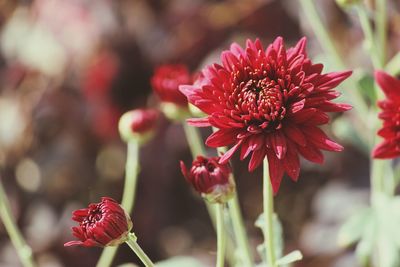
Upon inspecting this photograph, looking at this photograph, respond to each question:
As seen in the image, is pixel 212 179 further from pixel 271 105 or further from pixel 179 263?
pixel 179 263

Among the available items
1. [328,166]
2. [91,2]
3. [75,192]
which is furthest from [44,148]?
[328,166]

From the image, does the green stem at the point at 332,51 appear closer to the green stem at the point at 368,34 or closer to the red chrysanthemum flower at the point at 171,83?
the green stem at the point at 368,34

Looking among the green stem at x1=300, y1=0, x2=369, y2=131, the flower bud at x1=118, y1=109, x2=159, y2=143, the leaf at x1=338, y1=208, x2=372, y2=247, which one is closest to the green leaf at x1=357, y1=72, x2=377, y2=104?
the green stem at x1=300, y1=0, x2=369, y2=131

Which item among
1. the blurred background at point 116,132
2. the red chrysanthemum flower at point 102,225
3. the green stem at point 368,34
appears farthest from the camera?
the blurred background at point 116,132

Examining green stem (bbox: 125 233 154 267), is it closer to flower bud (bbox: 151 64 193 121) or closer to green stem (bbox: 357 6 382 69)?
flower bud (bbox: 151 64 193 121)

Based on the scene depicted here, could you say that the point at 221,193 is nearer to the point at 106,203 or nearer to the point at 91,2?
the point at 106,203

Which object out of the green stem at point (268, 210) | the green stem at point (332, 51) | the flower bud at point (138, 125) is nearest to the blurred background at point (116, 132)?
the green stem at point (332, 51)
